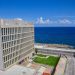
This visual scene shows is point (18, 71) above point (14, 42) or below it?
below

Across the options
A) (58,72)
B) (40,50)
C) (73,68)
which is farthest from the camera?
(40,50)

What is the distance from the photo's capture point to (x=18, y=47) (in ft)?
209

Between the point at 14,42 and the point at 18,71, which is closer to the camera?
the point at 18,71

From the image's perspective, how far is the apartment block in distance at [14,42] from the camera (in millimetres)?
52484

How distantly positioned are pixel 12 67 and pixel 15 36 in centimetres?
1485

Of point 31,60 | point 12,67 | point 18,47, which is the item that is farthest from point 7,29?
point 31,60

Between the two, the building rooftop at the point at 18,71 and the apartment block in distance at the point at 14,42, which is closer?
the building rooftop at the point at 18,71

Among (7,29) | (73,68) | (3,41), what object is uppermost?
(7,29)

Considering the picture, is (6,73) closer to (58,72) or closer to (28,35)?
(58,72)

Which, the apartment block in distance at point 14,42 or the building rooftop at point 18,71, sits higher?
the apartment block in distance at point 14,42

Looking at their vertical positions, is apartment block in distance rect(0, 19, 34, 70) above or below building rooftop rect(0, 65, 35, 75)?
above

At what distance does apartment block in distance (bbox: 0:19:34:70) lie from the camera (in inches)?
2066

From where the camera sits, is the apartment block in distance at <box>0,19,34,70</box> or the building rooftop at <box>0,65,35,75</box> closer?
the building rooftop at <box>0,65,35,75</box>

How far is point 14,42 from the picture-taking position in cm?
5959
